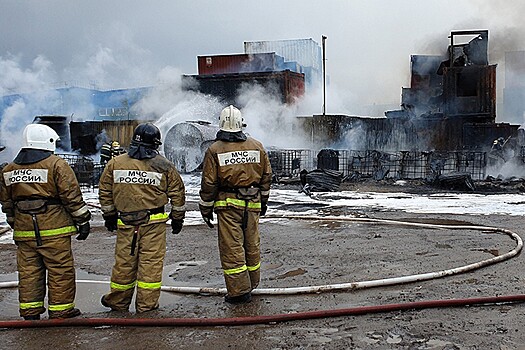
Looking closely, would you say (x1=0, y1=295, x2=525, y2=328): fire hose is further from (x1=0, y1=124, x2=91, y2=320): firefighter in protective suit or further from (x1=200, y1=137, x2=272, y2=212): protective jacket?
(x1=200, y1=137, x2=272, y2=212): protective jacket

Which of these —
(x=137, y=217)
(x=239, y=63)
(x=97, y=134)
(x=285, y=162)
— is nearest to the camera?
(x=137, y=217)

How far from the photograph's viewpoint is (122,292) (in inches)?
175

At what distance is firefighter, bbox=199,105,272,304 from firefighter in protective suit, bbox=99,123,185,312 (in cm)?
39

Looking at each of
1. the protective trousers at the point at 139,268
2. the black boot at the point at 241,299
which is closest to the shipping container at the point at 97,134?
the protective trousers at the point at 139,268

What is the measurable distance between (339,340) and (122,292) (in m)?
1.95

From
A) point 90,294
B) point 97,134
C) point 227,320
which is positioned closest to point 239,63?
point 97,134

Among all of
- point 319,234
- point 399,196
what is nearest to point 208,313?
point 319,234

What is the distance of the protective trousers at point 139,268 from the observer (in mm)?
4418

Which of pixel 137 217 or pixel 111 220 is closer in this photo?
pixel 137 217

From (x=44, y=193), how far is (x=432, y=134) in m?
19.2

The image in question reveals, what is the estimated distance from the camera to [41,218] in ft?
14.0

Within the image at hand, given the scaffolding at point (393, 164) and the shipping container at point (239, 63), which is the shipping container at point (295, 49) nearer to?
the shipping container at point (239, 63)

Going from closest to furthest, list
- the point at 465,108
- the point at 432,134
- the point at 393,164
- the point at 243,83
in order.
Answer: the point at 393,164 < the point at 432,134 < the point at 465,108 < the point at 243,83

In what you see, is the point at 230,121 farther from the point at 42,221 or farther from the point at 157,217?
the point at 42,221
